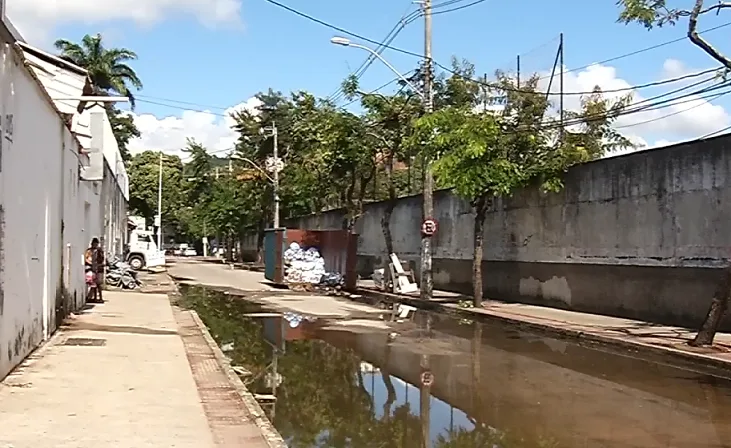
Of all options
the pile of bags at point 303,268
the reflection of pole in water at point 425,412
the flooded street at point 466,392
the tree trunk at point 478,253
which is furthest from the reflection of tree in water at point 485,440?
the pile of bags at point 303,268

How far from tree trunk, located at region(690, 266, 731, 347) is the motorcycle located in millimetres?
23069

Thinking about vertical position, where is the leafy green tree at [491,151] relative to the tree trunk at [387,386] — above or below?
above

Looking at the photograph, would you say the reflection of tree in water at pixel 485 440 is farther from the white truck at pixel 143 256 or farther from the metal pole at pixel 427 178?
the white truck at pixel 143 256

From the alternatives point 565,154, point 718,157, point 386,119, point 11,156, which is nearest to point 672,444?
point 11,156

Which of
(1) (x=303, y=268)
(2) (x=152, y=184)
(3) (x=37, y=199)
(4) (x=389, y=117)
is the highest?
(2) (x=152, y=184)

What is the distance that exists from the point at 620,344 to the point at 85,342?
10.2m

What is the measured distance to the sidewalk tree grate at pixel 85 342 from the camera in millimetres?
15336

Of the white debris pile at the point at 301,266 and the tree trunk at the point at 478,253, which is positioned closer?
the tree trunk at the point at 478,253

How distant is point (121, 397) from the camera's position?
410 inches

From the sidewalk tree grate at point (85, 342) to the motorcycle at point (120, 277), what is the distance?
18.3 meters

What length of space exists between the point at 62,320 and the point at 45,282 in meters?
3.73

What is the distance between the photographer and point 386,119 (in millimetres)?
33781

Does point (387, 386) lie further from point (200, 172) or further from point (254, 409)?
point (200, 172)

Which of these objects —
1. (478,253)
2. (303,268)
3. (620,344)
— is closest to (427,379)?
(620,344)
